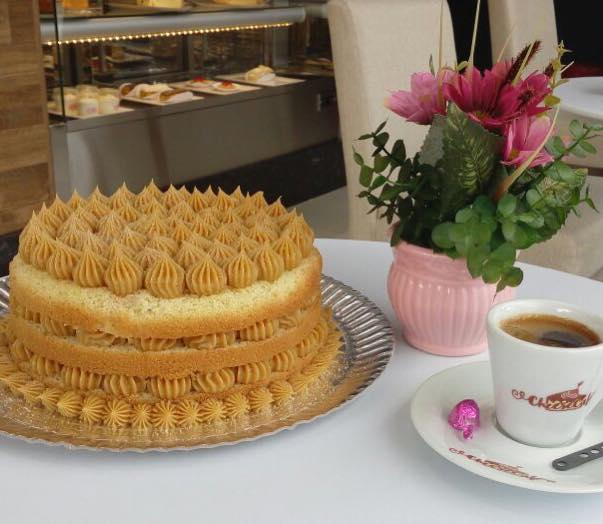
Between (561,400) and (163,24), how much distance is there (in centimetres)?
279

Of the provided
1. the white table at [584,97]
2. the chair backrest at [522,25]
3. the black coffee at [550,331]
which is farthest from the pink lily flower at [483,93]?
the chair backrest at [522,25]

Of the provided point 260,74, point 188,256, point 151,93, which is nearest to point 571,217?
point 188,256

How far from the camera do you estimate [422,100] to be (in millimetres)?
1031

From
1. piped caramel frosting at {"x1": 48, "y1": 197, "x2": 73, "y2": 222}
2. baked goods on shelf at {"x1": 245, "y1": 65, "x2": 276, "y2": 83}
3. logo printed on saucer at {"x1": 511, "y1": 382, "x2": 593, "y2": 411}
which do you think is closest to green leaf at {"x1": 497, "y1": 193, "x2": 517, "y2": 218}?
logo printed on saucer at {"x1": 511, "y1": 382, "x2": 593, "y2": 411}

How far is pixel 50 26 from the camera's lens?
9.78 ft

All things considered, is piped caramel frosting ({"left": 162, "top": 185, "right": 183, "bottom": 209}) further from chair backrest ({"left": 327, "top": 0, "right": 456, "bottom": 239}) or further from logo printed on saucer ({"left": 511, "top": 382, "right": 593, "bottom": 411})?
chair backrest ({"left": 327, "top": 0, "right": 456, "bottom": 239})

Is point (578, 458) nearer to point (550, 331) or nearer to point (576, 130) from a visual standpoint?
point (550, 331)

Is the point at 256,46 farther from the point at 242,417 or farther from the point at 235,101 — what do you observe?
the point at 242,417

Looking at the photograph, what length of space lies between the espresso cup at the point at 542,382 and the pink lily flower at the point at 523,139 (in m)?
0.17

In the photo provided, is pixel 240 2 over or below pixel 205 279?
over

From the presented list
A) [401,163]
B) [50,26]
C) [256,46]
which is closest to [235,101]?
[256,46]

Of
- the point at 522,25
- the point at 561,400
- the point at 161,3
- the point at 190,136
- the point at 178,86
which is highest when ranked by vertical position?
the point at 161,3

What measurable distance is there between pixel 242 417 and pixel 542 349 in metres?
0.32

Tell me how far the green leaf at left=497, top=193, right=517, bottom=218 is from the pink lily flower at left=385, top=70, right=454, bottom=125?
0.46 feet
